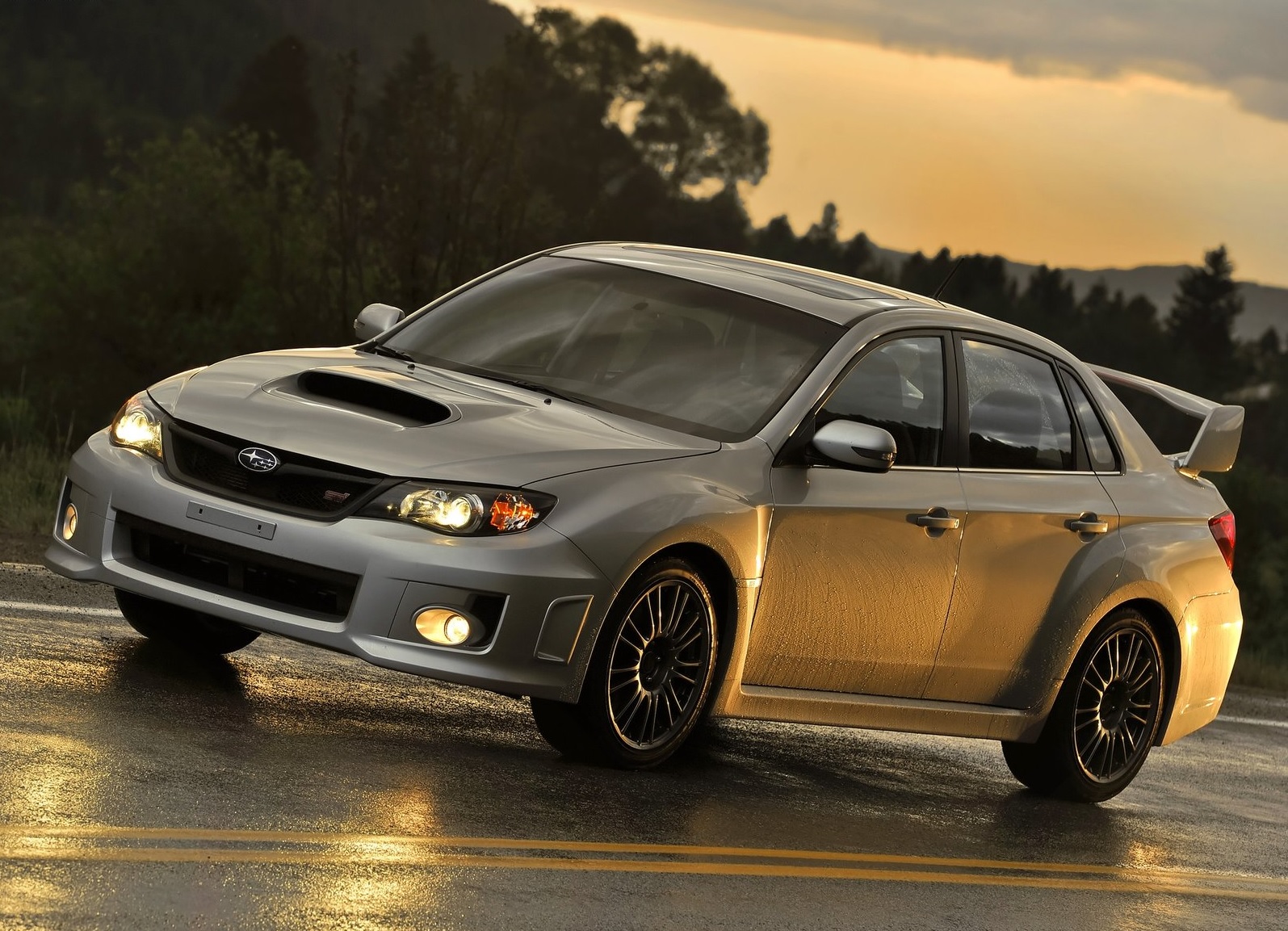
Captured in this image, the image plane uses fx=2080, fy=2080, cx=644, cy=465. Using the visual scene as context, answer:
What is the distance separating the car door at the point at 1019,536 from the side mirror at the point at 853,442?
749 millimetres

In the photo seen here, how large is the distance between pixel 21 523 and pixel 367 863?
26.2 feet

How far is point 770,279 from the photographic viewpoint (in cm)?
825

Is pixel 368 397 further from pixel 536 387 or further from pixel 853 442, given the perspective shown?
pixel 853 442

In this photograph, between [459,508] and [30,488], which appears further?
[30,488]

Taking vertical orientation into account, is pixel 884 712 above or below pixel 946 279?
below

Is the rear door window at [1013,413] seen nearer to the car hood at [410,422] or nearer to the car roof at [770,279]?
the car roof at [770,279]

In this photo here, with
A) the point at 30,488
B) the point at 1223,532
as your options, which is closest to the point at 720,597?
the point at 1223,532

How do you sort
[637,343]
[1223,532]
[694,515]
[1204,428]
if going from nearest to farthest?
[694,515]
[637,343]
[1204,428]
[1223,532]

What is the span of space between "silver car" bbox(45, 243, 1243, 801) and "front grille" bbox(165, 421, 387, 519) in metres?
0.01

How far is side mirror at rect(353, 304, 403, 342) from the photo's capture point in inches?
333

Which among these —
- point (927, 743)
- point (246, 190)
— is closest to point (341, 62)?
point (927, 743)

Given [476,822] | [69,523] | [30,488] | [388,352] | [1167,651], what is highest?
[388,352]

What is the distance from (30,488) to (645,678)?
867 cm

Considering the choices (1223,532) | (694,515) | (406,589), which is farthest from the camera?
(1223,532)
